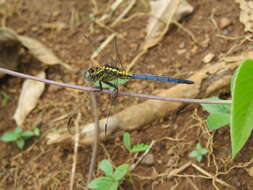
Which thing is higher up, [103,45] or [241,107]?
[103,45]

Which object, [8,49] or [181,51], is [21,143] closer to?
[8,49]

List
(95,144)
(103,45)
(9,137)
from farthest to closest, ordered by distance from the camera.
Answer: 1. (103,45)
2. (9,137)
3. (95,144)

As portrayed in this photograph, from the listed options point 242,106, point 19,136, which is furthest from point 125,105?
point 242,106

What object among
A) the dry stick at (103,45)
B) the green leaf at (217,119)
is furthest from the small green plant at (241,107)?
the dry stick at (103,45)

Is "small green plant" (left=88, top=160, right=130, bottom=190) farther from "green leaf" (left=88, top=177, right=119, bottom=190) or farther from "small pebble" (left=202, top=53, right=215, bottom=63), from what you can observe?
"small pebble" (left=202, top=53, right=215, bottom=63)

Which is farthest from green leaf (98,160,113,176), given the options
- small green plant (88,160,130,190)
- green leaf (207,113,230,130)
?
green leaf (207,113,230,130)

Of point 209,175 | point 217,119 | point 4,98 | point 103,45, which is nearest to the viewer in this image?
point 217,119

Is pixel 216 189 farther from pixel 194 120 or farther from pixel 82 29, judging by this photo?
pixel 82 29
